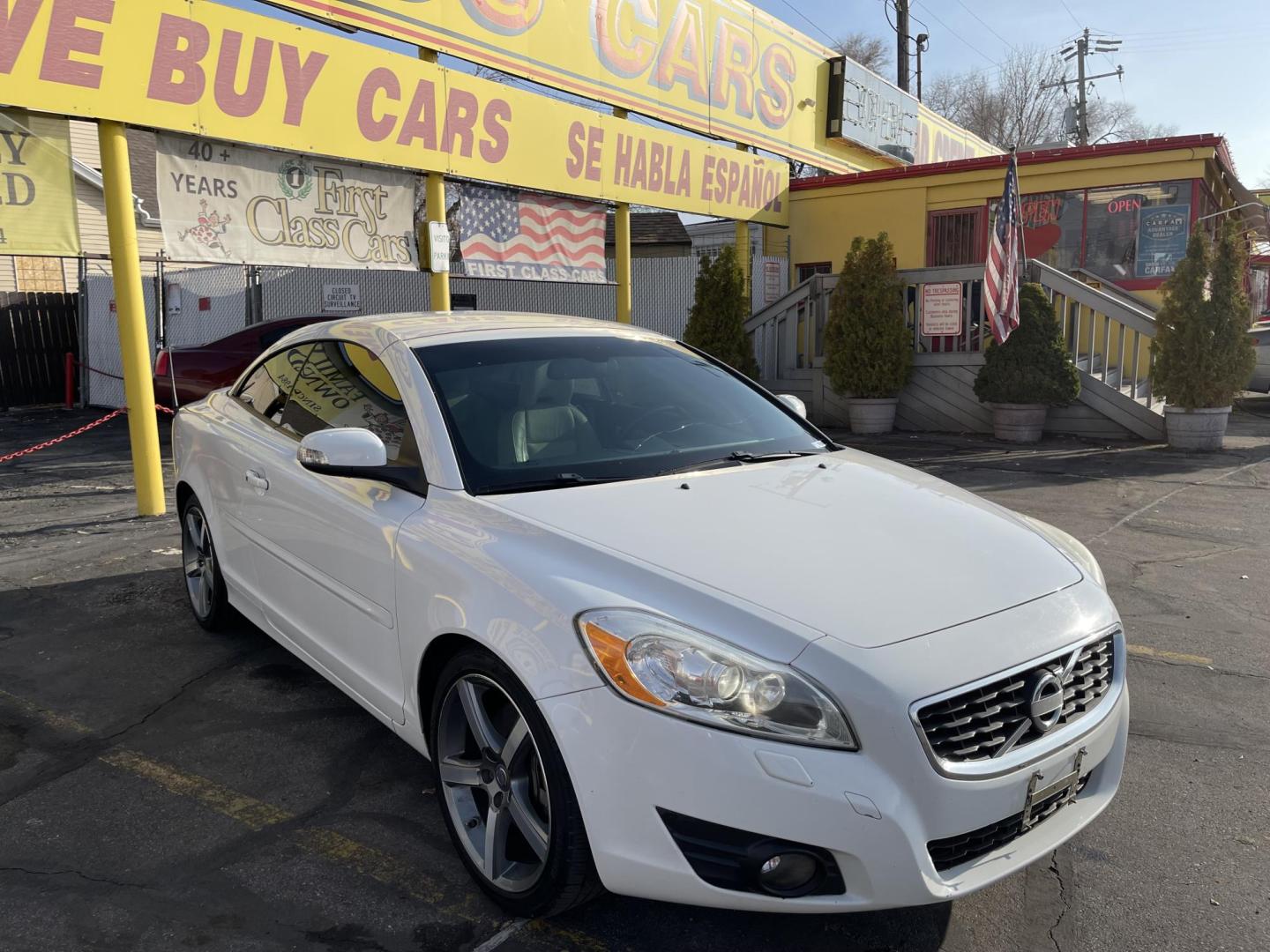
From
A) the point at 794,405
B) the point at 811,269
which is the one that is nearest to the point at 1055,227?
the point at 811,269

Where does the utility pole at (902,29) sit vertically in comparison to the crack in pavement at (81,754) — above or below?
above

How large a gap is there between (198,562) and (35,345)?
14.1m

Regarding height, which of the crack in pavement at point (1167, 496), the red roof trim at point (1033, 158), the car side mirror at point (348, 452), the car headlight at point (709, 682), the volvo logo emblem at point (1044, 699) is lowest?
the crack in pavement at point (1167, 496)

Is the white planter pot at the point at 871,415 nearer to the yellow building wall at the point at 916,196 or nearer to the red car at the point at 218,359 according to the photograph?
the yellow building wall at the point at 916,196

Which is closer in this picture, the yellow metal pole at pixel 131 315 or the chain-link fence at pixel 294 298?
the yellow metal pole at pixel 131 315

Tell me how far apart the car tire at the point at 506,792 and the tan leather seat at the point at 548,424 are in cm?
80

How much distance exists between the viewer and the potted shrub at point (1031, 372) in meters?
10.9

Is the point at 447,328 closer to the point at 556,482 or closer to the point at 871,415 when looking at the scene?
the point at 556,482

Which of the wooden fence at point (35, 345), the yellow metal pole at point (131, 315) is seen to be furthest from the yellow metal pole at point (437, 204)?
the wooden fence at point (35, 345)

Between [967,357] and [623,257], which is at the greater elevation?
[623,257]

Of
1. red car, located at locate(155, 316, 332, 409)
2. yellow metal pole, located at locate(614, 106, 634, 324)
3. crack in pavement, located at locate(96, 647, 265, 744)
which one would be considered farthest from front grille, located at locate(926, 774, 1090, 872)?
red car, located at locate(155, 316, 332, 409)

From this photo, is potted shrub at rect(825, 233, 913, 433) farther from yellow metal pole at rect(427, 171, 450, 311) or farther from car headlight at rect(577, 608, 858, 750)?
car headlight at rect(577, 608, 858, 750)

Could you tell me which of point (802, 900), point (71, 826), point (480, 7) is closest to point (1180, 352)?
point (480, 7)

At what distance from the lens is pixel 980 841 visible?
2240 millimetres
